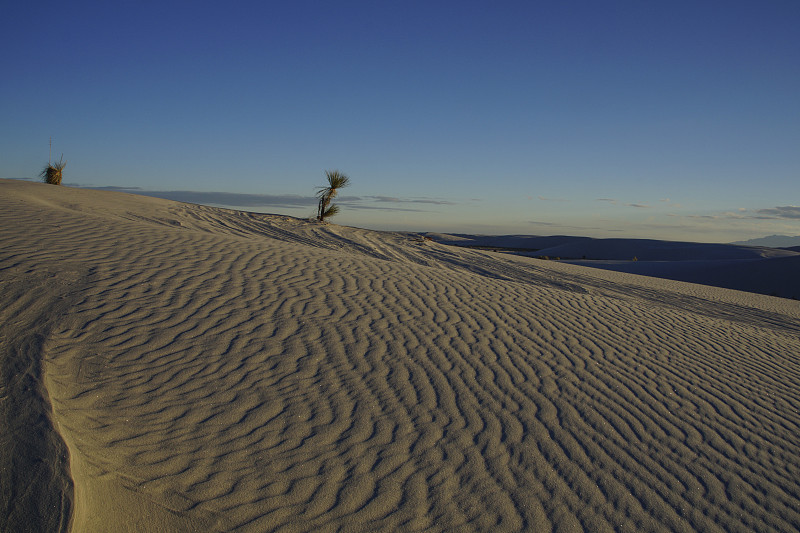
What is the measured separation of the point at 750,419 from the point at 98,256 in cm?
841

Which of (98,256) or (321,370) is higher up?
(98,256)

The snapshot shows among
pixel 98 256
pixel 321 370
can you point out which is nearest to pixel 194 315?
pixel 321 370

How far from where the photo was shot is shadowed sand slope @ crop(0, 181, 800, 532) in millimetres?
3375

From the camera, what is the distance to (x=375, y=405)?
14.5 ft

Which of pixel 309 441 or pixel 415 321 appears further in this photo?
pixel 415 321

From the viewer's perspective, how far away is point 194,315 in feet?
18.7

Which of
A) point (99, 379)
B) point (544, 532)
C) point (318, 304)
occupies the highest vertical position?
point (318, 304)

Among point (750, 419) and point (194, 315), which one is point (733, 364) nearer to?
point (750, 419)

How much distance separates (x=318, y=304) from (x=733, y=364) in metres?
5.67

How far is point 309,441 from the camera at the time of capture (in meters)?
3.88

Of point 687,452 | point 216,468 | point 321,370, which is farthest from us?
point 321,370

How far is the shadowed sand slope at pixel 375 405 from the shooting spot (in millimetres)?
3375

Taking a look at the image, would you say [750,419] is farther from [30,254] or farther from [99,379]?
[30,254]

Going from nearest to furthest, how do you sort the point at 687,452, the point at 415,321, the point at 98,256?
the point at 687,452, the point at 415,321, the point at 98,256
